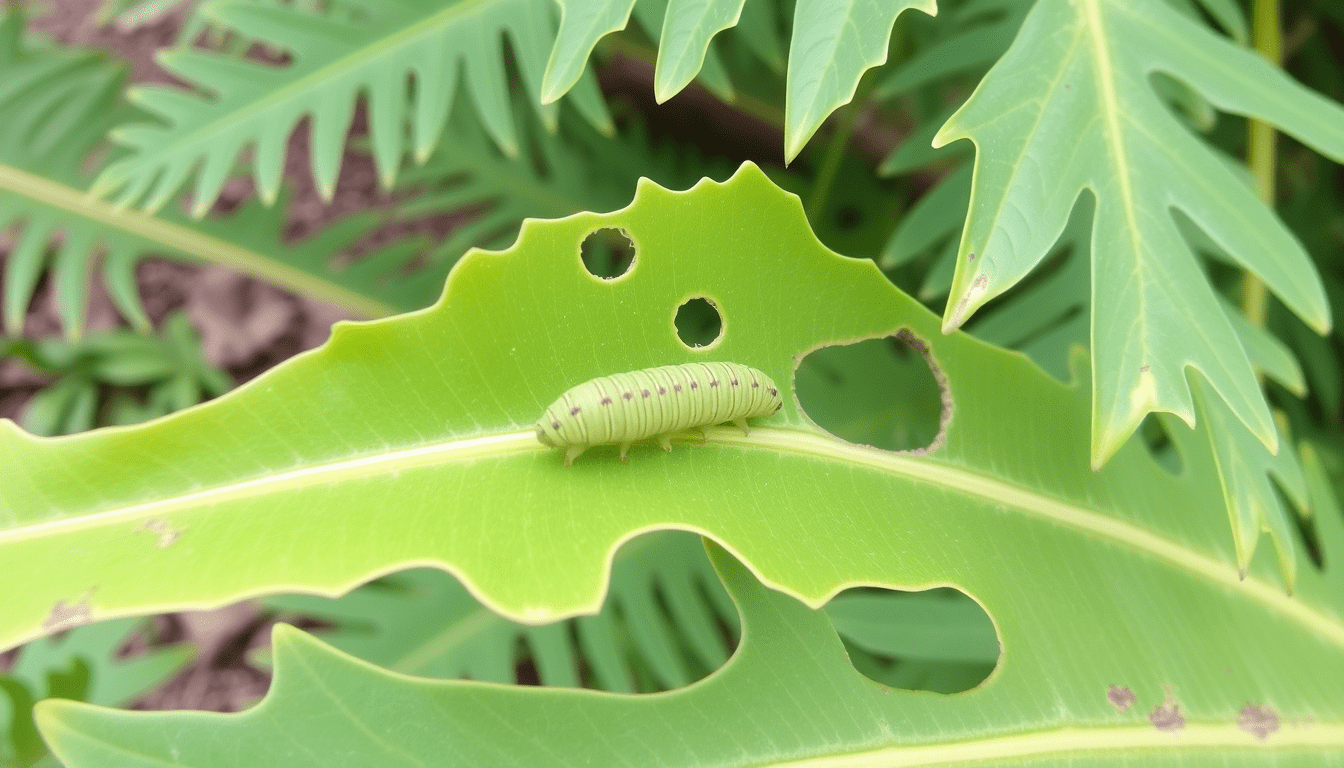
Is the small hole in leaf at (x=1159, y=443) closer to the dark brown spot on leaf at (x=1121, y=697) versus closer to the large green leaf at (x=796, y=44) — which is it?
the dark brown spot on leaf at (x=1121, y=697)

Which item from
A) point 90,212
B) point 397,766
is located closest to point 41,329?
point 90,212

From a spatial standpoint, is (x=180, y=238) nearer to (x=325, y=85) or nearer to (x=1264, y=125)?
(x=325, y=85)

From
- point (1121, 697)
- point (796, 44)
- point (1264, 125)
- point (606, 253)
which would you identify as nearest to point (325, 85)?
point (606, 253)

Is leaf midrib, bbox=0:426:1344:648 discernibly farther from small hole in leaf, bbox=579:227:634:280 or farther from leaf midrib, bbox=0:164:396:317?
leaf midrib, bbox=0:164:396:317

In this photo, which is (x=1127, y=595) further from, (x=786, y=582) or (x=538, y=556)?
(x=538, y=556)

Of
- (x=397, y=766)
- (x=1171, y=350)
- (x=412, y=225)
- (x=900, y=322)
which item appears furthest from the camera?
(x=412, y=225)
